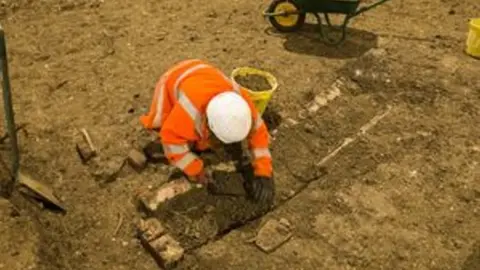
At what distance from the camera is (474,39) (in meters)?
6.23

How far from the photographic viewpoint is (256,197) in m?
4.62

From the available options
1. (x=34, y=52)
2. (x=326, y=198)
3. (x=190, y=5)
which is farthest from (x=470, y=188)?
Result: (x=34, y=52)

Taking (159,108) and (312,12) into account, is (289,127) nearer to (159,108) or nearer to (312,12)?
(159,108)

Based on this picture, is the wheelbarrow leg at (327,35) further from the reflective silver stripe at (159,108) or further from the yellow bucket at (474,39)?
the reflective silver stripe at (159,108)

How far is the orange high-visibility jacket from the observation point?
4387mm

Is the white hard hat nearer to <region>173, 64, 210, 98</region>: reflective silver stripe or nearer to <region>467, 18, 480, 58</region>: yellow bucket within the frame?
<region>173, 64, 210, 98</region>: reflective silver stripe

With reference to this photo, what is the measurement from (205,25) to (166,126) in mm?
2490

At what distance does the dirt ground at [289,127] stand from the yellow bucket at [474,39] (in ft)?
0.28

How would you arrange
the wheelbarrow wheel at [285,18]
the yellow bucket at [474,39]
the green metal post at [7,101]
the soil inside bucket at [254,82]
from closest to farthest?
the green metal post at [7,101] < the soil inside bucket at [254,82] < the yellow bucket at [474,39] < the wheelbarrow wheel at [285,18]

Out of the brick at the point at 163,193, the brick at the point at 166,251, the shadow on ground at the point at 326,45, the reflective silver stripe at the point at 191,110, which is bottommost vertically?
the brick at the point at 166,251

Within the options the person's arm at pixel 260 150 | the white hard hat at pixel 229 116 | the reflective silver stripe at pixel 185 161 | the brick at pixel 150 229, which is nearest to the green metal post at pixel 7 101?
the brick at pixel 150 229

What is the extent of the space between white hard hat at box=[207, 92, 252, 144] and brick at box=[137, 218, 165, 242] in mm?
763

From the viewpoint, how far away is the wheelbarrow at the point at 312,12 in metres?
5.96

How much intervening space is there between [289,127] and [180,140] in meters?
1.25
